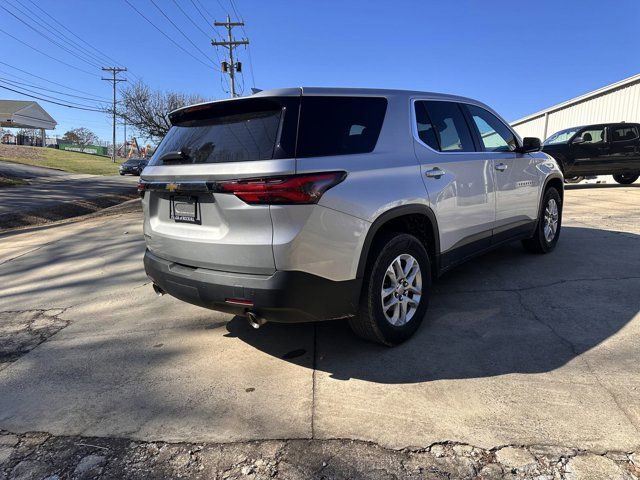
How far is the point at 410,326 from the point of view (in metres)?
3.70

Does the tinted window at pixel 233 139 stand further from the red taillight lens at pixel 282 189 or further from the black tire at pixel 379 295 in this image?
the black tire at pixel 379 295

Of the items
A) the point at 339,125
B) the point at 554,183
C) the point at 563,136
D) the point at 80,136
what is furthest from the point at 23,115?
the point at 339,125

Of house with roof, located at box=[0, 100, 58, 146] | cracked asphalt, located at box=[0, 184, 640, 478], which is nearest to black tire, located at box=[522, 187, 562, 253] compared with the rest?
cracked asphalt, located at box=[0, 184, 640, 478]

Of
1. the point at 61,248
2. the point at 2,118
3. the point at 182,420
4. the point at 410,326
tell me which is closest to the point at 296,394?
the point at 182,420

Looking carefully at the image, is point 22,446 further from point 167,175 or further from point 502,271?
point 502,271

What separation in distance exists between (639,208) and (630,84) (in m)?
10.0

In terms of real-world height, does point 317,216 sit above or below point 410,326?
above

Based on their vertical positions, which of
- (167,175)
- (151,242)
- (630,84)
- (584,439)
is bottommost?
(584,439)

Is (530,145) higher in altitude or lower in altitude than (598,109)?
lower

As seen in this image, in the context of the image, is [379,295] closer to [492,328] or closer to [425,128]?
[492,328]

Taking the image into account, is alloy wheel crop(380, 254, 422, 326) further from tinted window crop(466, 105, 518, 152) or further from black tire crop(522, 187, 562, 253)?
black tire crop(522, 187, 562, 253)

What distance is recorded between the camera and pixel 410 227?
385 centimetres

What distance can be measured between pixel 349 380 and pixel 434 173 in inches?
70.1

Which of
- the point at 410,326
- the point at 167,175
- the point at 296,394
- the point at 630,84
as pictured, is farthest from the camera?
the point at 630,84
